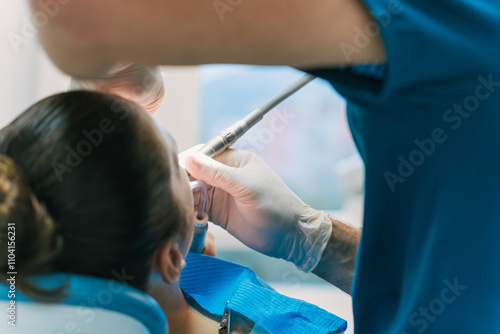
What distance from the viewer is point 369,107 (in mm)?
667

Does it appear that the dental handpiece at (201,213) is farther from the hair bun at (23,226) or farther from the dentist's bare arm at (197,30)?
the dentist's bare arm at (197,30)

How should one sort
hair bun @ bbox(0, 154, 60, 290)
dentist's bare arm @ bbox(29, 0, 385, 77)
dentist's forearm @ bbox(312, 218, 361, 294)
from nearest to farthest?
dentist's bare arm @ bbox(29, 0, 385, 77) < hair bun @ bbox(0, 154, 60, 290) < dentist's forearm @ bbox(312, 218, 361, 294)

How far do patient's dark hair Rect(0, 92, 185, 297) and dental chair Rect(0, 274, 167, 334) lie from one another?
27mm

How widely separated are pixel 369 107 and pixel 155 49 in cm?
28

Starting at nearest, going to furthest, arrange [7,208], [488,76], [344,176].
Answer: [488,76]
[7,208]
[344,176]

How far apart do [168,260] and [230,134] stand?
33cm

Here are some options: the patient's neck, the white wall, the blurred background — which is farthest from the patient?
the blurred background

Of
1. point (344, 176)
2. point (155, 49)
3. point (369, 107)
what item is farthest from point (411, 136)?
point (344, 176)

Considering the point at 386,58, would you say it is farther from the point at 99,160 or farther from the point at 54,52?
the point at 99,160

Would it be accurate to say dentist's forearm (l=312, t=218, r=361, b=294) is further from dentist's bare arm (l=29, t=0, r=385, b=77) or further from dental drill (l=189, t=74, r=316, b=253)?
dentist's bare arm (l=29, t=0, r=385, b=77)

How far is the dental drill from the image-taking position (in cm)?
113

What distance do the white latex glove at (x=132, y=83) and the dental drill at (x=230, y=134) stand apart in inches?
8.5

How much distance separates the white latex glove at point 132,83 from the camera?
81 cm

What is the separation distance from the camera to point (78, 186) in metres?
0.81
